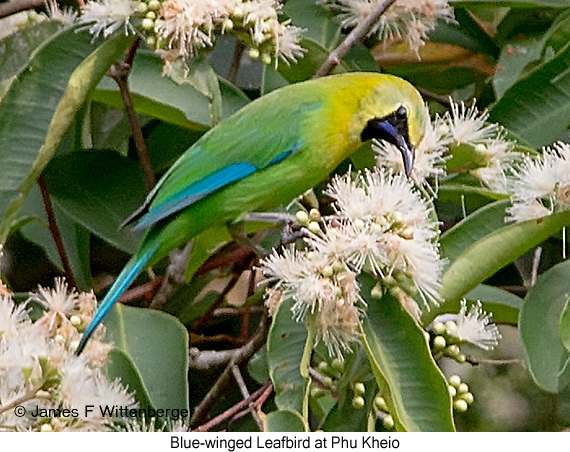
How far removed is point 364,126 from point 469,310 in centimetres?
50

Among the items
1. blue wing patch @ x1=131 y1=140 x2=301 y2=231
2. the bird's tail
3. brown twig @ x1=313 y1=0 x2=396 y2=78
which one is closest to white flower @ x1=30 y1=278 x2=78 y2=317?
the bird's tail

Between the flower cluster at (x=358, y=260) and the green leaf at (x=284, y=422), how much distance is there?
134mm

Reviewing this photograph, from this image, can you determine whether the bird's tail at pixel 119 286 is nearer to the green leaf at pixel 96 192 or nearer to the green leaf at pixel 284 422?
the green leaf at pixel 96 192

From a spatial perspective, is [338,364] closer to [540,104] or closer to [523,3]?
[540,104]

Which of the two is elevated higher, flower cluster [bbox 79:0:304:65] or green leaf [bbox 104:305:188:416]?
flower cluster [bbox 79:0:304:65]

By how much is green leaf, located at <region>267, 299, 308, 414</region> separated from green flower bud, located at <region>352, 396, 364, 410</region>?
9 centimetres

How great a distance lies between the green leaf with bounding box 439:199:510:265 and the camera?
1795 millimetres

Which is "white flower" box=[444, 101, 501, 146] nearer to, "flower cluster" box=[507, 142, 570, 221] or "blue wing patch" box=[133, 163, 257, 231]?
"flower cluster" box=[507, 142, 570, 221]

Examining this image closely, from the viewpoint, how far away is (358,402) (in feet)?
5.43

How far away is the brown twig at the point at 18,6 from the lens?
2.17 meters

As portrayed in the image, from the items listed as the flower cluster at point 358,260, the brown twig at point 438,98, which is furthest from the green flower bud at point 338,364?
the brown twig at point 438,98

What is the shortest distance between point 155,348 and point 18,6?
2.72 ft

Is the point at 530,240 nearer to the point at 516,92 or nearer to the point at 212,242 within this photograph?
the point at 516,92
